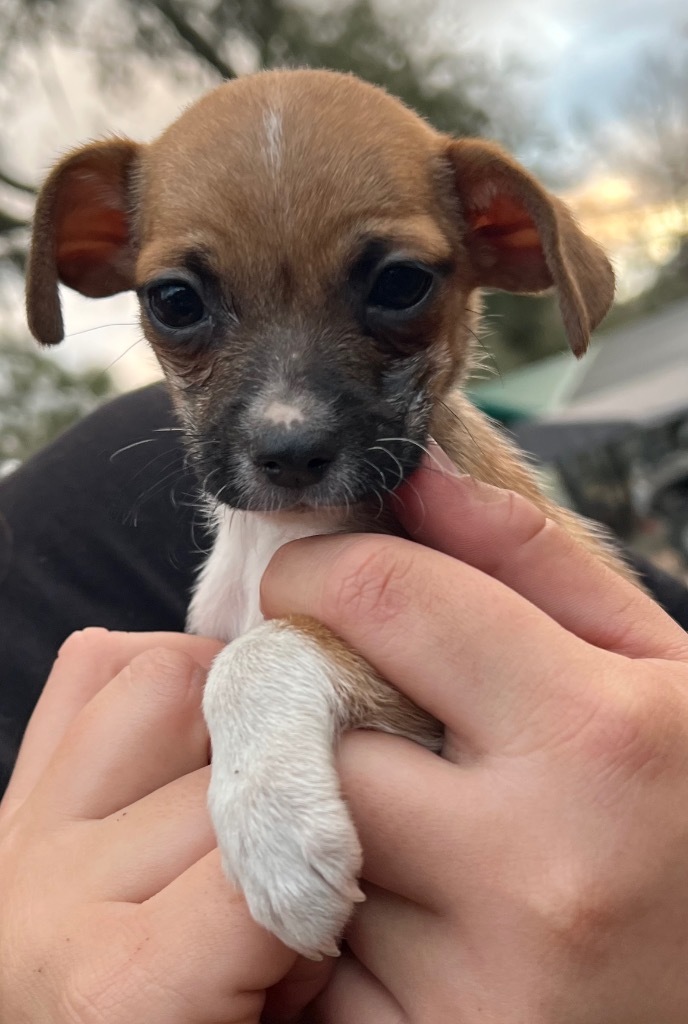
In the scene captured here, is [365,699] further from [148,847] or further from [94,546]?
[94,546]

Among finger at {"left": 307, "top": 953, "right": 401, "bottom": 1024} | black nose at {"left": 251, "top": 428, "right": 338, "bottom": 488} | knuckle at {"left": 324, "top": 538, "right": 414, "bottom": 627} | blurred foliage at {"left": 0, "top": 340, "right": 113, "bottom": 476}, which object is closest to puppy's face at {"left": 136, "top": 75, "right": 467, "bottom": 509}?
black nose at {"left": 251, "top": 428, "right": 338, "bottom": 488}

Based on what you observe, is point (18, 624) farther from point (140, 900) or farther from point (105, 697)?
point (140, 900)

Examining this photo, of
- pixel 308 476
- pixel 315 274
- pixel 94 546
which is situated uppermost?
pixel 315 274

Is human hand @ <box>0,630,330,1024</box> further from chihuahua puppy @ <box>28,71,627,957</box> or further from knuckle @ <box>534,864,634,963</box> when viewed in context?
knuckle @ <box>534,864,634,963</box>

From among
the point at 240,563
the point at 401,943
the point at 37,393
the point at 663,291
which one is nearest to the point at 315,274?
the point at 240,563

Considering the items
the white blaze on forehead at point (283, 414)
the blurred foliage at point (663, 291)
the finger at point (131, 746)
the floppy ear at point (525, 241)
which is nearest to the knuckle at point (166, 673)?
the finger at point (131, 746)

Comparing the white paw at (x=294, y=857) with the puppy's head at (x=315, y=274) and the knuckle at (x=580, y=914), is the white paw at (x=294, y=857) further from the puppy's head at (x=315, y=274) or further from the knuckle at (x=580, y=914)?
the puppy's head at (x=315, y=274)
